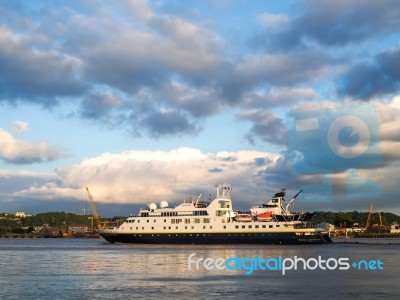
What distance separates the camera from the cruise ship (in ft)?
349

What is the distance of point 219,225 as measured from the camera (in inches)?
4306

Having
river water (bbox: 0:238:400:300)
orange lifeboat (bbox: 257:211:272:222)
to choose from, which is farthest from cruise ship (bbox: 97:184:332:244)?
river water (bbox: 0:238:400:300)

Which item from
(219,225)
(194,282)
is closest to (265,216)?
(219,225)

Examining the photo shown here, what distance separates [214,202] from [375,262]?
47033 millimetres

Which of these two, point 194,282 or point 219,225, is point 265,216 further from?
point 194,282

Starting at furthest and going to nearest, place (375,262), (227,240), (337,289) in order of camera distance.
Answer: (227,240) < (375,262) < (337,289)

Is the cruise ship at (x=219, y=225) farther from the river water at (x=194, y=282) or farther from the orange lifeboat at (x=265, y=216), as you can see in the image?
the river water at (x=194, y=282)

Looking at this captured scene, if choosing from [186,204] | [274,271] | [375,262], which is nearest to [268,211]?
[186,204]

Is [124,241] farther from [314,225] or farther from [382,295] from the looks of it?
[382,295]

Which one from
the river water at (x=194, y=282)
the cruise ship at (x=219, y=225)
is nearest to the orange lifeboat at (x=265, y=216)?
the cruise ship at (x=219, y=225)

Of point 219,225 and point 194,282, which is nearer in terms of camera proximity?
point 194,282

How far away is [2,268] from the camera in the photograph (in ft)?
204

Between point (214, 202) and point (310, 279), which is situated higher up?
point (214, 202)

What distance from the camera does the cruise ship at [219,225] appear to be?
106250 mm
